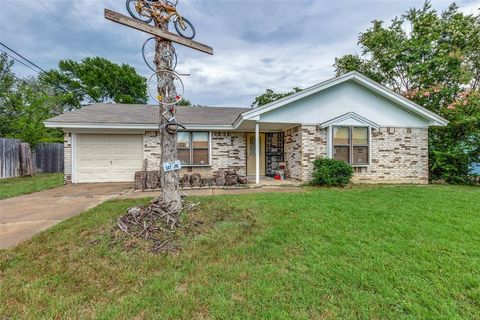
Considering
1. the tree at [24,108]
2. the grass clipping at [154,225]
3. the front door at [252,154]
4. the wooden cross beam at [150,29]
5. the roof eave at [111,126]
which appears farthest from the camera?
the tree at [24,108]

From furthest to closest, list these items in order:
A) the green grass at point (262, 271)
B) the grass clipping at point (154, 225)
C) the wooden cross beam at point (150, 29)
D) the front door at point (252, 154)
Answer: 1. the front door at point (252, 154)
2. the wooden cross beam at point (150, 29)
3. the grass clipping at point (154, 225)
4. the green grass at point (262, 271)

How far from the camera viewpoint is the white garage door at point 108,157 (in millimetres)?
9773

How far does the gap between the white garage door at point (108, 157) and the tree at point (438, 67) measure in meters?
12.7

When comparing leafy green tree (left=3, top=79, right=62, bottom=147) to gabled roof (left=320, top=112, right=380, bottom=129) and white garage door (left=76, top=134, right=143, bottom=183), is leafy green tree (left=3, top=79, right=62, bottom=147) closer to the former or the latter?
white garage door (left=76, top=134, right=143, bottom=183)

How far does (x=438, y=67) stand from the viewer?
11648mm

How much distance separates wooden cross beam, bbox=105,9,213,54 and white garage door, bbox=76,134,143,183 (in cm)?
669

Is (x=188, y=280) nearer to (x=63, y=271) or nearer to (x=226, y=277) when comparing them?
(x=226, y=277)

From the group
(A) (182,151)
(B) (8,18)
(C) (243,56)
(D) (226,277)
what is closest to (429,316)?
(D) (226,277)

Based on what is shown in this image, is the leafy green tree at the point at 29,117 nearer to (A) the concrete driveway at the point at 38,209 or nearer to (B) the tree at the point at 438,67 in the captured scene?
(A) the concrete driveway at the point at 38,209

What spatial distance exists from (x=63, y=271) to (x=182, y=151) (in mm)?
7410

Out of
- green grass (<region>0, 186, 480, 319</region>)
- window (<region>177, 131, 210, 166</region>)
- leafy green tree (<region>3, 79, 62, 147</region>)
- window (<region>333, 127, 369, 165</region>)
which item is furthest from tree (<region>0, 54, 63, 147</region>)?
window (<region>333, 127, 369, 165</region>)

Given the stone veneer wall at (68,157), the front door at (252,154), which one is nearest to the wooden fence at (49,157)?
the stone veneer wall at (68,157)

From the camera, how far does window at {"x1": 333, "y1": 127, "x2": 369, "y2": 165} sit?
8.83m

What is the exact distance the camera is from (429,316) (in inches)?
72.6
